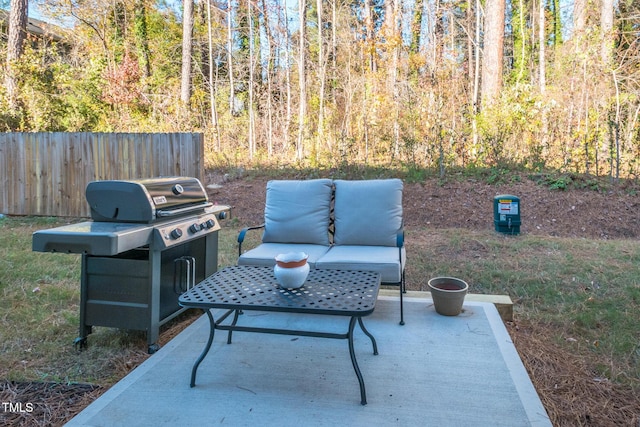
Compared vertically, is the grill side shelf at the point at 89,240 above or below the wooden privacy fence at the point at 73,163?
below

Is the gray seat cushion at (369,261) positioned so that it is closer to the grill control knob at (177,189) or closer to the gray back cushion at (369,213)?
the gray back cushion at (369,213)

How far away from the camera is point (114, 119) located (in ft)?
35.0

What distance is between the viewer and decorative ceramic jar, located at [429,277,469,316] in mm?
2800

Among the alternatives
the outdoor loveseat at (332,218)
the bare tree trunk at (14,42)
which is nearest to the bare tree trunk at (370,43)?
the bare tree trunk at (14,42)

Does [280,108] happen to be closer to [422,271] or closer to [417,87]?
[417,87]

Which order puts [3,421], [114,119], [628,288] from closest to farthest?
[3,421], [628,288], [114,119]

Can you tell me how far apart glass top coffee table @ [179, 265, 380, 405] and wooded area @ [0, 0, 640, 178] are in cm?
557

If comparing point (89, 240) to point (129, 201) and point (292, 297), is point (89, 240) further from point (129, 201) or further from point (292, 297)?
point (292, 297)

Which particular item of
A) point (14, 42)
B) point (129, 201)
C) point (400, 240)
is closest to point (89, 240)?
point (129, 201)

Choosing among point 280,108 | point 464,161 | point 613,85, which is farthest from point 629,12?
point 280,108

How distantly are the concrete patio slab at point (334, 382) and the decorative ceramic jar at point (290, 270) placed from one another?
1.57ft

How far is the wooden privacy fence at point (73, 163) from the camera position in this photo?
22.5 feet

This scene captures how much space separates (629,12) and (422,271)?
1092 centimetres

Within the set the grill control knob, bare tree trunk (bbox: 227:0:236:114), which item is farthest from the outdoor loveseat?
bare tree trunk (bbox: 227:0:236:114)
